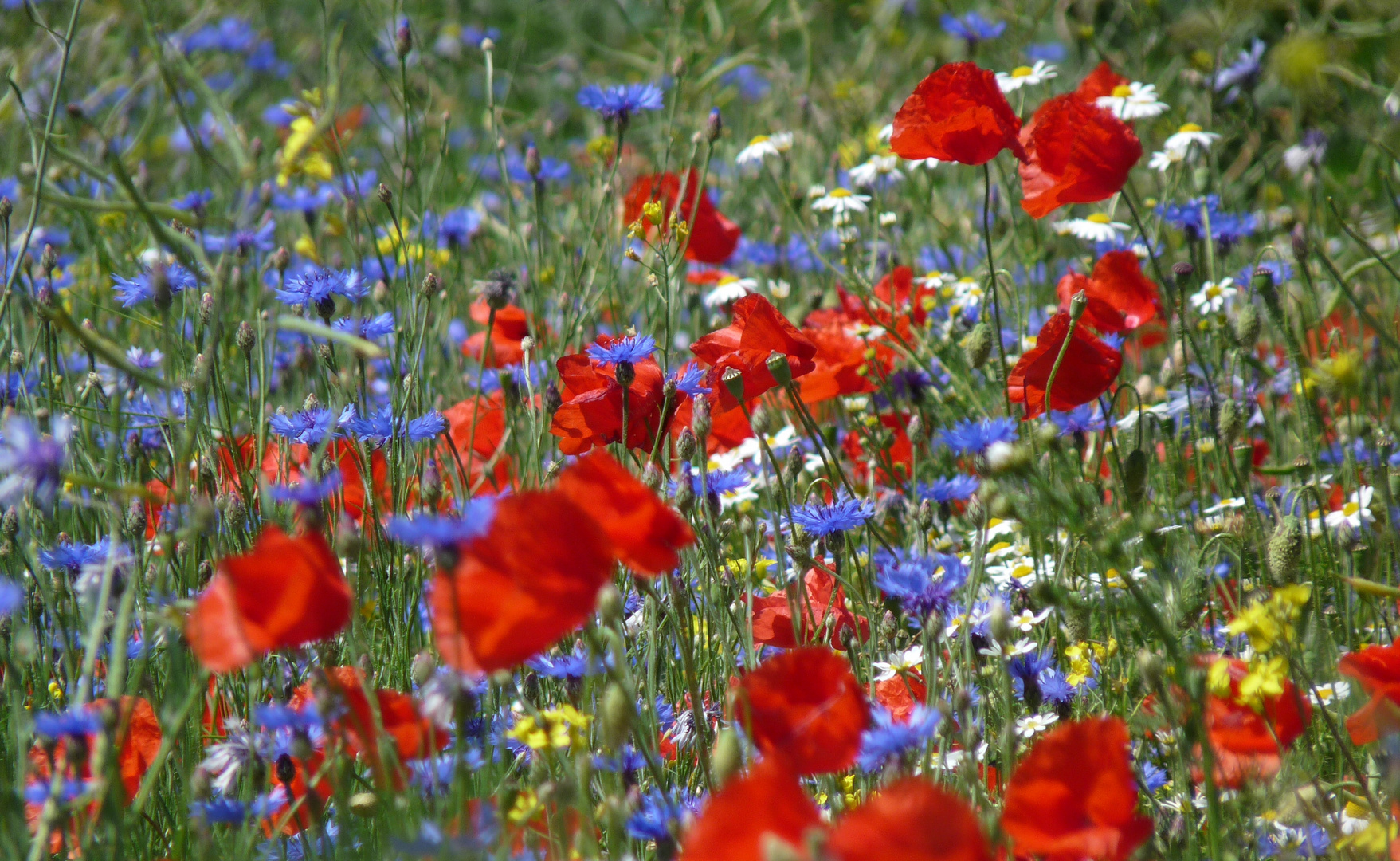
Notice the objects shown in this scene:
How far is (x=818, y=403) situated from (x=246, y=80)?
3339 millimetres

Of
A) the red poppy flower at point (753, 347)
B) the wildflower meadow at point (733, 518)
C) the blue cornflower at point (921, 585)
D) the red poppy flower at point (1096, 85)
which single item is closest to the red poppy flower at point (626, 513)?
the wildflower meadow at point (733, 518)

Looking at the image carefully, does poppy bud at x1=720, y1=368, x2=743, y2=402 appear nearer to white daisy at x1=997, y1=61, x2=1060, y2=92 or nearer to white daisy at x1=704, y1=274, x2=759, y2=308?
white daisy at x1=704, y1=274, x2=759, y2=308

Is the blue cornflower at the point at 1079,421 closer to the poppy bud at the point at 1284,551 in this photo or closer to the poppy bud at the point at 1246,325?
the poppy bud at the point at 1246,325

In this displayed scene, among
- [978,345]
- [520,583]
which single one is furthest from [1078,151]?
[520,583]

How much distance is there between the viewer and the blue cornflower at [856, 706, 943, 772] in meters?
1.05

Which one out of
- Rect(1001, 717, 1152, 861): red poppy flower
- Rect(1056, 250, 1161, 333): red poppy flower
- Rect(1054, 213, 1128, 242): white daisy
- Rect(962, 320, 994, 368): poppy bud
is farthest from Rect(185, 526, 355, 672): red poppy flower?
Rect(1054, 213, 1128, 242): white daisy

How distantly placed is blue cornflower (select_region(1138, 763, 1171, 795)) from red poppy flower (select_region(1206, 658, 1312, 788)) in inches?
2.7

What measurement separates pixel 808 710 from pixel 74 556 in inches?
39.0

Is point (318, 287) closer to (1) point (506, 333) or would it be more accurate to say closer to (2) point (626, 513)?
(1) point (506, 333)

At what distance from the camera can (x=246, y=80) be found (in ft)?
16.0

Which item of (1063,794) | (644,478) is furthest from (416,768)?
(1063,794)

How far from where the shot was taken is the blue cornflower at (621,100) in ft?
7.44

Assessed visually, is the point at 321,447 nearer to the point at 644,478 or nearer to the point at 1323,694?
the point at 644,478

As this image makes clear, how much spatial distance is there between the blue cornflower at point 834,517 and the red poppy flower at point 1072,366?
294 mm
